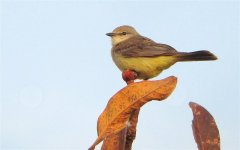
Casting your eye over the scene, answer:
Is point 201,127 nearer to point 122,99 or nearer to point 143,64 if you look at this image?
point 122,99

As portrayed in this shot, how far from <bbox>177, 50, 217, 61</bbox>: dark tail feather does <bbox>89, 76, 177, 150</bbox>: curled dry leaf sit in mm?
3910

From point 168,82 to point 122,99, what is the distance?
17 cm

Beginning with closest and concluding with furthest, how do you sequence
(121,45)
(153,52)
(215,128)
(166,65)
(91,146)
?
(91,146) < (215,128) < (166,65) < (153,52) < (121,45)

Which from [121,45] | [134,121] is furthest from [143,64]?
[134,121]

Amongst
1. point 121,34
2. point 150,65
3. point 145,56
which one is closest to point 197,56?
point 150,65

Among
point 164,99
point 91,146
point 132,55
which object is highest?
point 132,55

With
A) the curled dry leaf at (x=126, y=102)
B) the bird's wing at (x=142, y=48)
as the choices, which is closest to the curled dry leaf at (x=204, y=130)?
the curled dry leaf at (x=126, y=102)

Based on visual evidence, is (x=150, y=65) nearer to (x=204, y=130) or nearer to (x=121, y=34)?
(x=121, y=34)

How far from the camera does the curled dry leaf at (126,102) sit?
135 centimetres

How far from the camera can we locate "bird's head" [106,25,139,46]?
8616 millimetres

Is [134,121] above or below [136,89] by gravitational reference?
below

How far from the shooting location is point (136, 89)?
141 cm

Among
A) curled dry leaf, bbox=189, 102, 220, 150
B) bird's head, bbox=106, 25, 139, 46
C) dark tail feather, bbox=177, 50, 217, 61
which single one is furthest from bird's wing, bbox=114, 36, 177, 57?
curled dry leaf, bbox=189, 102, 220, 150

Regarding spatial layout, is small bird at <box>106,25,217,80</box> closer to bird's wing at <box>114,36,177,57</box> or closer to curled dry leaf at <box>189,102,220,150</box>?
bird's wing at <box>114,36,177,57</box>
